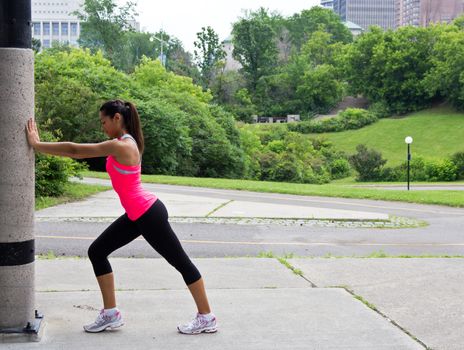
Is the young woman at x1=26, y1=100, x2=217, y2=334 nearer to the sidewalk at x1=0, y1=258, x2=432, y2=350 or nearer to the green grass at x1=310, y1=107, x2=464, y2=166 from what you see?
the sidewalk at x1=0, y1=258, x2=432, y2=350

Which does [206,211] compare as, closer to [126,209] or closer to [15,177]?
[126,209]

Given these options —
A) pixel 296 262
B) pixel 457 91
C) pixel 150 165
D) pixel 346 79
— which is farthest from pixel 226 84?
pixel 296 262

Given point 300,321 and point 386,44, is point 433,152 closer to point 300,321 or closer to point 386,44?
point 386,44

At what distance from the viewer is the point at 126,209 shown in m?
5.02

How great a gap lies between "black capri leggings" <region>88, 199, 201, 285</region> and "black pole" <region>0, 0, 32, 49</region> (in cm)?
141

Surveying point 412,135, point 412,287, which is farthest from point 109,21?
point 412,287

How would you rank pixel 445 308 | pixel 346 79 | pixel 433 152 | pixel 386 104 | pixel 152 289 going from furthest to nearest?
pixel 346 79 < pixel 386 104 < pixel 433 152 < pixel 152 289 < pixel 445 308

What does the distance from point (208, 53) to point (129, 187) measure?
97892 mm

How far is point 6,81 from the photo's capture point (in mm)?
4758

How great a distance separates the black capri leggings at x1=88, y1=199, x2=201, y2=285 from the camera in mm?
5020

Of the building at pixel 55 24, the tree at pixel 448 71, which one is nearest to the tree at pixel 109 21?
the tree at pixel 448 71

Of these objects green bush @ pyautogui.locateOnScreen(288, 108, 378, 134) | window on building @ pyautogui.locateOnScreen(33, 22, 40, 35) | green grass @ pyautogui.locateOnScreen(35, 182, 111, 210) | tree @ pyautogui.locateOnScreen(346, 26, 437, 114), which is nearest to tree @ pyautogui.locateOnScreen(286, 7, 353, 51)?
tree @ pyautogui.locateOnScreen(346, 26, 437, 114)

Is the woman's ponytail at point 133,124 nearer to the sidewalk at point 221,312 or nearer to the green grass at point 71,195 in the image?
the sidewalk at point 221,312

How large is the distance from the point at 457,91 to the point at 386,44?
14.5 metres
